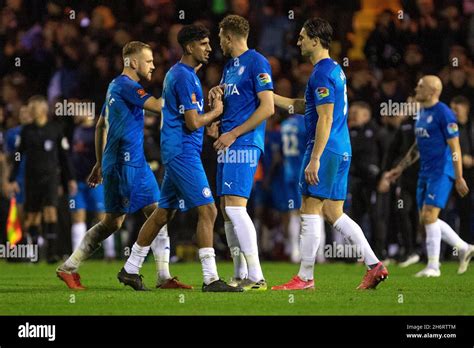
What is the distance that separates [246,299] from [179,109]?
191cm

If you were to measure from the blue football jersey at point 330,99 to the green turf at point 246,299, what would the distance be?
142cm

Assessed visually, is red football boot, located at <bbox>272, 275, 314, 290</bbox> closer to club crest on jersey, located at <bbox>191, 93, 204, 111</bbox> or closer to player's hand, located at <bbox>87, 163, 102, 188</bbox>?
club crest on jersey, located at <bbox>191, 93, 204, 111</bbox>

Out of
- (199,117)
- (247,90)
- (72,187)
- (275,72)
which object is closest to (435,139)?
(247,90)

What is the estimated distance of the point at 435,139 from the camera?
45.7ft

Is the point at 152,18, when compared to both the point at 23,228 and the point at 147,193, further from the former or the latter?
the point at 147,193

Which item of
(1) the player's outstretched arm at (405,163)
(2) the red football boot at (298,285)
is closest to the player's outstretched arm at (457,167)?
(1) the player's outstretched arm at (405,163)

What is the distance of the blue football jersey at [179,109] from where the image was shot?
10.5m

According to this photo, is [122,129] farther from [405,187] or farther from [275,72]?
[275,72]

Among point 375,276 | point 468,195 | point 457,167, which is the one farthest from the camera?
point 468,195

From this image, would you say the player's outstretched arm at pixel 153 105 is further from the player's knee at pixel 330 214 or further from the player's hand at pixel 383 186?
the player's hand at pixel 383 186

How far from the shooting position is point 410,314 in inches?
349

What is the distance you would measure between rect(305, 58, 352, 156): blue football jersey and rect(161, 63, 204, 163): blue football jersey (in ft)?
3.46

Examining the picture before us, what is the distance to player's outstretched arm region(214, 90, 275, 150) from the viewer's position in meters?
10.4
